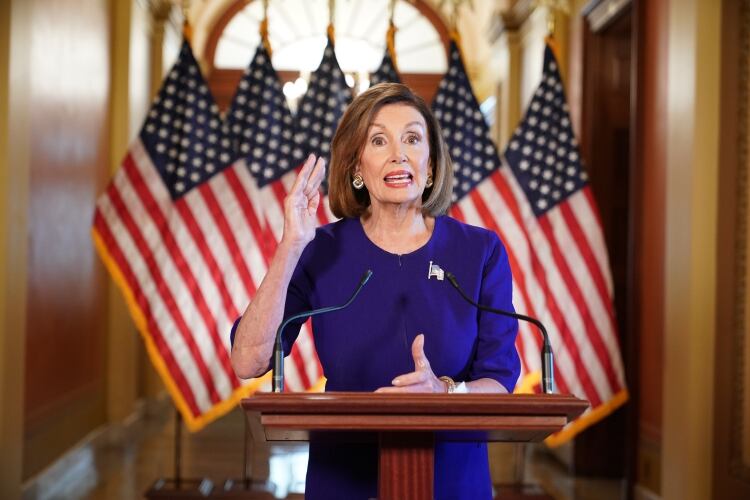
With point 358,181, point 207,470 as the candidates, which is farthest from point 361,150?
point 207,470

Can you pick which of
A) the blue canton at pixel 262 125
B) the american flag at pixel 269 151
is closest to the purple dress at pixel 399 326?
the american flag at pixel 269 151

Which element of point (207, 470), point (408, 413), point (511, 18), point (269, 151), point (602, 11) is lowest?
point (207, 470)

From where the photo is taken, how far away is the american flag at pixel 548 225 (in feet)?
17.5

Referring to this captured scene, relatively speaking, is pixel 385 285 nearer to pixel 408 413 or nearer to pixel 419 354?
pixel 419 354


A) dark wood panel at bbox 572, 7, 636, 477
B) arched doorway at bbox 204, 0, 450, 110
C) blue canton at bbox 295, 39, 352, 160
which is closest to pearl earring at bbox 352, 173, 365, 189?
blue canton at bbox 295, 39, 352, 160

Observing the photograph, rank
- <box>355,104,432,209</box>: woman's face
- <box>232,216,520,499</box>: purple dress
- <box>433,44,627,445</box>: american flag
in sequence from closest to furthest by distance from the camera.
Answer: <box>232,216,520,499</box>: purple dress → <box>355,104,432,209</box>: woman's face → <box>433,44,627,445</box>: american flag

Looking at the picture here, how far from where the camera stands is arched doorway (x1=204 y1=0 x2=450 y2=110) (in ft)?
37.4

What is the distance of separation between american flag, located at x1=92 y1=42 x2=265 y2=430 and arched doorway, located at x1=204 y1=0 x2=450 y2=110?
19.9 ft

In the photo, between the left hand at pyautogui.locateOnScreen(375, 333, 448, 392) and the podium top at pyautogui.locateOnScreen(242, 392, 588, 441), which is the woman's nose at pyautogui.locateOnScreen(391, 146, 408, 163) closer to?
the left hand at pyautogui.locateOnScreen(375, 333, 448, 392)

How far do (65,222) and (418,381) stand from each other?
489cm

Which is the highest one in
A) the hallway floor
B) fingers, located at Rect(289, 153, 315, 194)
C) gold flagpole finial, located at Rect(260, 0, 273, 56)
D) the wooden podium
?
gold flagpole finial, located at Rect(260, 0, 273, 56)

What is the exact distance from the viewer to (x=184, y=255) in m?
5.43

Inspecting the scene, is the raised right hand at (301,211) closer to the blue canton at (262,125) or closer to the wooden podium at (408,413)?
the wooden podium at (408,413)

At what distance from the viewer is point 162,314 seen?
5.38 metres
